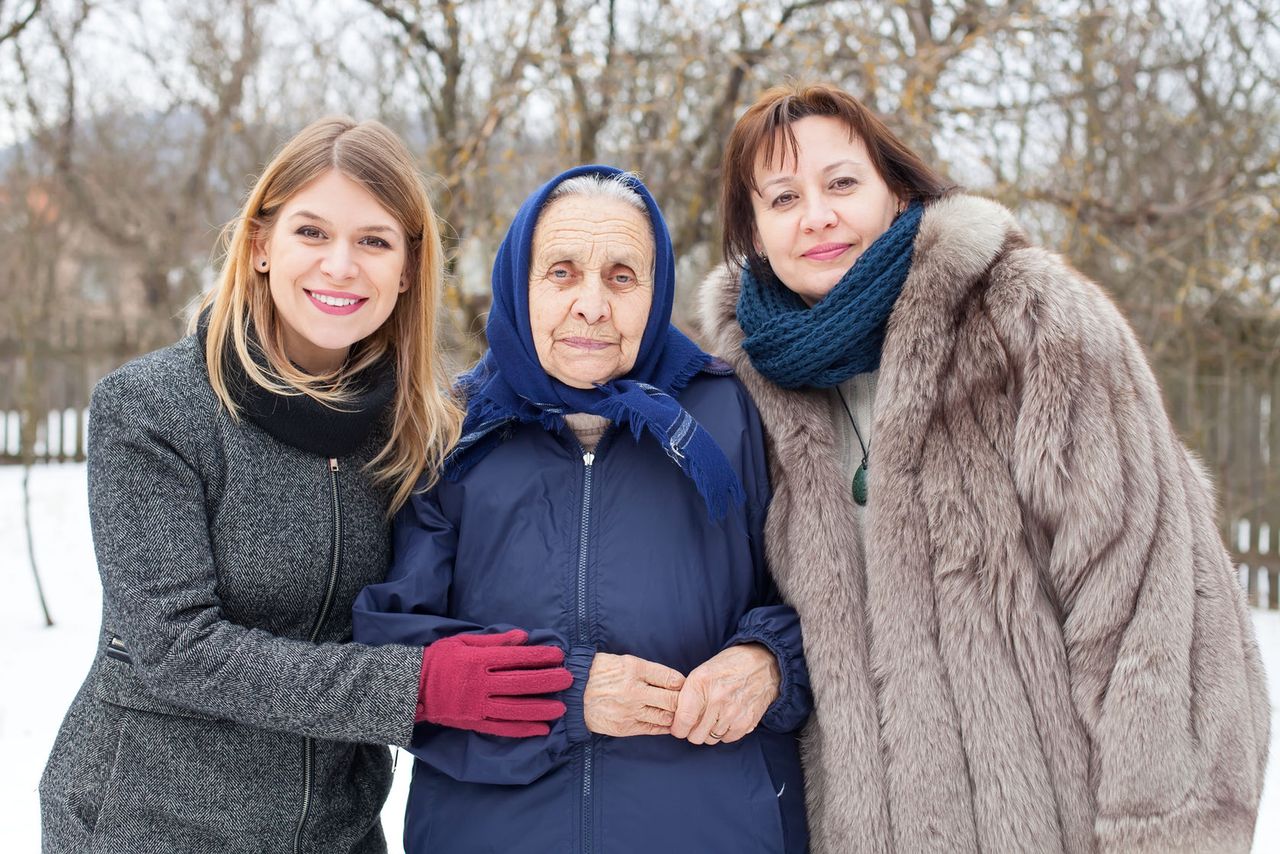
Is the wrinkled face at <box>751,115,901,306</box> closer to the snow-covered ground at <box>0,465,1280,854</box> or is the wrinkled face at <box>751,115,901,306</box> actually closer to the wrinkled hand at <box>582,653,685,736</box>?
the wrinkled hand at <box>582,653,685,736</box>

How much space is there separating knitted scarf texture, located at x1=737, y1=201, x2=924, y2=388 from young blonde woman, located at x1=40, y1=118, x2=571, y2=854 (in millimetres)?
714

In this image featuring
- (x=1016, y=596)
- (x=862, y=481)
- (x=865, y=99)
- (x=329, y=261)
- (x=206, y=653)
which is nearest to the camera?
(x=206, y=653)

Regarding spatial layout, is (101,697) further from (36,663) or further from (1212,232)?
(1212,232)

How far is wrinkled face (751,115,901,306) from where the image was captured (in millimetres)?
2105

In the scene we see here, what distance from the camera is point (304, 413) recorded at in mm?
1887

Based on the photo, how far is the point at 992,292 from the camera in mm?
1915

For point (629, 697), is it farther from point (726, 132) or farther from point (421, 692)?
point (726, 132)

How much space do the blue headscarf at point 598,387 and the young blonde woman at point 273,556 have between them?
0.12 meters

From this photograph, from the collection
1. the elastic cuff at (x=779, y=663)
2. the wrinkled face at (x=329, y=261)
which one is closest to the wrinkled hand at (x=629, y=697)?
the elastic cuff at (x=779, y=663)

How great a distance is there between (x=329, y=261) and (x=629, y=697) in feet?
3.33

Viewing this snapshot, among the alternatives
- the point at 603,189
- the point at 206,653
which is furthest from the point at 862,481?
the point at 206,653

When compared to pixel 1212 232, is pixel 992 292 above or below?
below

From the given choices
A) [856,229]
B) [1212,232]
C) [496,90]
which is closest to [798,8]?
[496,90]

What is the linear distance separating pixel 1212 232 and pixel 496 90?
3.93 meters
